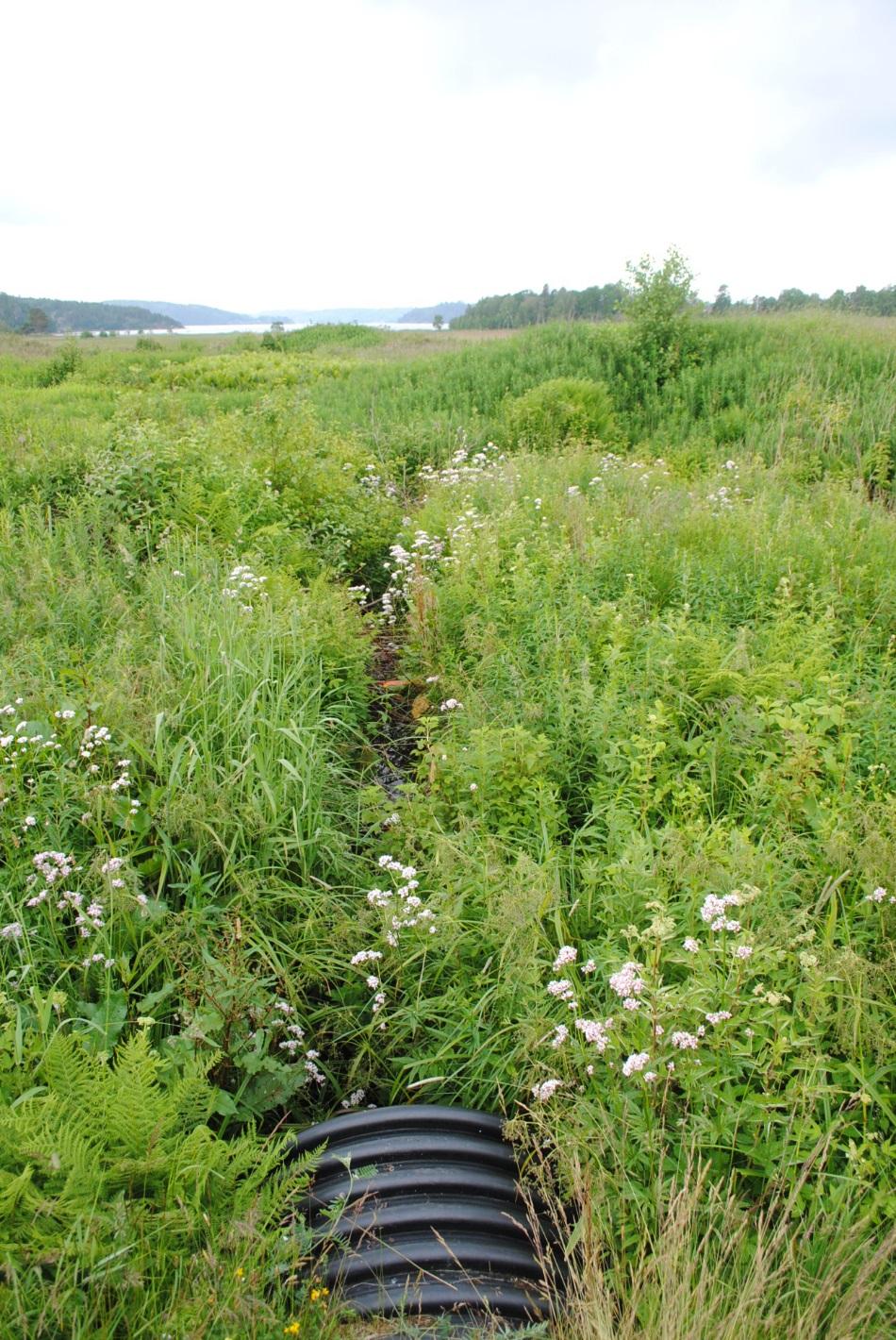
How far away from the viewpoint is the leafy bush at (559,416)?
10.2 m

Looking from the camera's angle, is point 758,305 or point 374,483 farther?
point 758,305

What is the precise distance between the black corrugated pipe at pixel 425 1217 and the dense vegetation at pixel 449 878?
12cm

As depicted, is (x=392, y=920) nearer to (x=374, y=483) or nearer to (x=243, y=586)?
(x=243, y=586)

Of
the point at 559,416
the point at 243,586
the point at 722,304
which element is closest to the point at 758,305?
the point at 722,304

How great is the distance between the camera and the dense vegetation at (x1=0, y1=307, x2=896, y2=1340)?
1738mm

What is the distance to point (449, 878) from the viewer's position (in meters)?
2.97

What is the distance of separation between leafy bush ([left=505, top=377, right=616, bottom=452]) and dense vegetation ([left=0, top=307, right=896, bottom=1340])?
347 centimetres

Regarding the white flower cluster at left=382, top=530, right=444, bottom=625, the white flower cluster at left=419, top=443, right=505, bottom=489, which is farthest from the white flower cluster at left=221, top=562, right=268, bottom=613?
the white flower cluster at left=419, top=443, right=505, bottom=489

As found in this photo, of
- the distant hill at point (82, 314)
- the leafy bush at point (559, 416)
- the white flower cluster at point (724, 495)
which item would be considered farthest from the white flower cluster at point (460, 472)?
the distant hill at point (82, 314)

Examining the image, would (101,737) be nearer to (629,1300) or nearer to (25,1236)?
(25,1236)

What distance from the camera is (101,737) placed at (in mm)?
3131

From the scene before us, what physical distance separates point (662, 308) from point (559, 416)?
3880 mm

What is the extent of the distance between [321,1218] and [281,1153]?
188mm

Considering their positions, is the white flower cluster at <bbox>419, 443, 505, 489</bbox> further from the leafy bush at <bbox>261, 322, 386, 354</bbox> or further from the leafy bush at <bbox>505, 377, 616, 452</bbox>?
the leafy bush at <bbox>261, 322, 386, 354</bbox>
